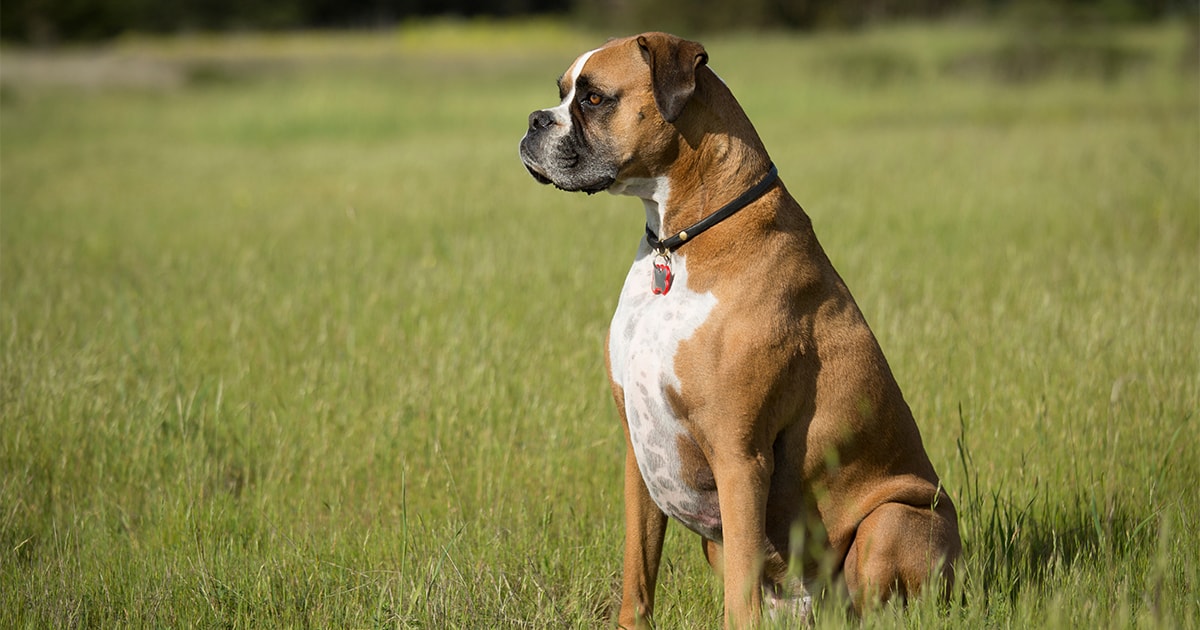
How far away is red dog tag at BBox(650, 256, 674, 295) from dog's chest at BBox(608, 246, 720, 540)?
1 centimetres

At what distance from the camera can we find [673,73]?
300cm

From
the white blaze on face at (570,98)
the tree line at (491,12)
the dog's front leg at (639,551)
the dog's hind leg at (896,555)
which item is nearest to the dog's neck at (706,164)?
the white blaze on face at (570,98)

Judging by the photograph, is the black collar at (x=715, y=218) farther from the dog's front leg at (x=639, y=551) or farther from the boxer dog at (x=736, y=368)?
the dog's front leg at (x=639, y=551)

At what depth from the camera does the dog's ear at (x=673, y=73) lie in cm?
298

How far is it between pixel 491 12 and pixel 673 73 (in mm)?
61601

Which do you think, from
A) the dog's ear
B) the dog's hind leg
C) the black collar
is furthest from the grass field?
the dog's ear

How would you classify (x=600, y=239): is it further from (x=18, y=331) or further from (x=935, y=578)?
(x=935, y=578)

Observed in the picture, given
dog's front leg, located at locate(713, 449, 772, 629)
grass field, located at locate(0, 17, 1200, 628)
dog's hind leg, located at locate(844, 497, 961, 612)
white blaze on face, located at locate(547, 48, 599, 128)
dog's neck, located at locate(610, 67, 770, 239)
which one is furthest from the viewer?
grass field, located at locate(0, 17, 1200, 628)

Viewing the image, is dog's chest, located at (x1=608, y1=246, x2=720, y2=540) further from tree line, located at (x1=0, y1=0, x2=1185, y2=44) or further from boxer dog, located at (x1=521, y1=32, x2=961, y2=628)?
tree line, located at (x1=0, y1=0, x2=1185, y2=44)

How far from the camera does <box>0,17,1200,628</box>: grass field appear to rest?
328 cm

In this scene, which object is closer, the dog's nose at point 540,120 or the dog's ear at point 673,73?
the dog's ear at point 673,73

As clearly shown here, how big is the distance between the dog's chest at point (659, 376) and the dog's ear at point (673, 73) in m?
0.42

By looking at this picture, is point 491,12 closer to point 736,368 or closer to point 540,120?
point 540,120

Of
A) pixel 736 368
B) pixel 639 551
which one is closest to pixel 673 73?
pixel 736 368
